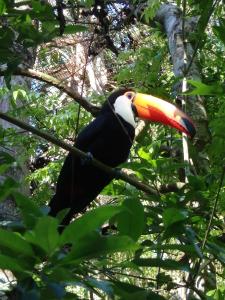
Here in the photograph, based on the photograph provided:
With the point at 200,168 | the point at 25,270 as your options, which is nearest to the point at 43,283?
the point at 25,270

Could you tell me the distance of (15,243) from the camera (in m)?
1.01

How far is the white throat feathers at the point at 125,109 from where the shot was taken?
12.3 ft

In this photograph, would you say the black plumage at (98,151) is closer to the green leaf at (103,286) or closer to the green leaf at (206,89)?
the green leaf at (206,89)

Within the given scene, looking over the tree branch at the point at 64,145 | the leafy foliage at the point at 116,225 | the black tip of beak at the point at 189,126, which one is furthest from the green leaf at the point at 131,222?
the black tip of beak at the point at 189,126

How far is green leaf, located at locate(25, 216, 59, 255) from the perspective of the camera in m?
0.98

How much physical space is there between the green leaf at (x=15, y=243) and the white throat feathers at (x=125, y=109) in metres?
2.75

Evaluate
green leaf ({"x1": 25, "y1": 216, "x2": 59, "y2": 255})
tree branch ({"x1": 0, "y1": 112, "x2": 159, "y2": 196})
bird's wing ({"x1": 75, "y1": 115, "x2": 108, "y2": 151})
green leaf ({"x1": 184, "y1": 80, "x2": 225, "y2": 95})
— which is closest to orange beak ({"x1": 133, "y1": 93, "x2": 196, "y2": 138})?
bird's wing ({"x1": 75, "y1": 115, "x2": 108, "y2": 151})

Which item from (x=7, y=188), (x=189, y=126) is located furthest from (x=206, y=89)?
(x=189, y=126)

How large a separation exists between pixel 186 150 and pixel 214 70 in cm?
216

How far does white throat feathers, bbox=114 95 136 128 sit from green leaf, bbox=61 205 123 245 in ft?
8.92

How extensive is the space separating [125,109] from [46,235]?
2922 millimetres

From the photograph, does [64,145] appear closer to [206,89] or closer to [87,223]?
[206,89]

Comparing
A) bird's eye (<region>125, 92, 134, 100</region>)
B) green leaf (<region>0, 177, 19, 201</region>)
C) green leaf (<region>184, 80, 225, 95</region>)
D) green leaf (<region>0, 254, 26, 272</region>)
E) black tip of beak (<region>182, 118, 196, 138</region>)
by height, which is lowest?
green leaf (<region>0, 254, 26, 272</region>)

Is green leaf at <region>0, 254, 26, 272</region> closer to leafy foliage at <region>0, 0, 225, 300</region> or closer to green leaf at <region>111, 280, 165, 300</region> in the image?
leafy foliage at <region>0, 0, 225, 300</region>
